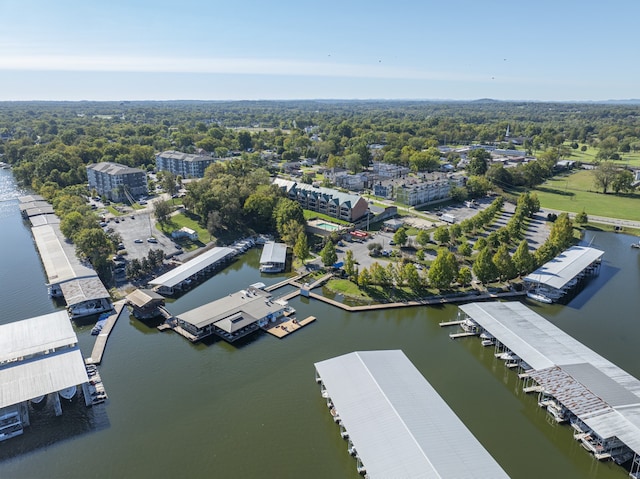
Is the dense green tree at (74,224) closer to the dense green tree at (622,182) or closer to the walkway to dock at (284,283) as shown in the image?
the walkway to dock at (284,283)

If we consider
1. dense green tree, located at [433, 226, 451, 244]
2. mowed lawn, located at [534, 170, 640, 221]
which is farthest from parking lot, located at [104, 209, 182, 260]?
mowed lawn, located at [534, 170, 640, 221]

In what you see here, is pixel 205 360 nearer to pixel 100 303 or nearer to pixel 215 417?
pixel 215 417

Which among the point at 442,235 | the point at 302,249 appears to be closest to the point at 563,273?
the point at 442,235

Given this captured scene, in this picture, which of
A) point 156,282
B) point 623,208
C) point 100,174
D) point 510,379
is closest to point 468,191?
point 623,208

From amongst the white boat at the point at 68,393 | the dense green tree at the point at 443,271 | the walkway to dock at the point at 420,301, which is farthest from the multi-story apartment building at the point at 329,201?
the white boat at the point at 68,393

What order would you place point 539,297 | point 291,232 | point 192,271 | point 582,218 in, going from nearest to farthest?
point 539,297, point 192,271, point 291,232, point 582,218

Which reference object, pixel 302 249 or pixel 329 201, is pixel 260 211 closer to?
pixel 329 201

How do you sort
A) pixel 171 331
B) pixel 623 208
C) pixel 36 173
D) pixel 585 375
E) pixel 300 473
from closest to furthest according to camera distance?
pixel 300 473
pixel 585 375
pixel 171 331
pixel 623 208
pixel 36 173
